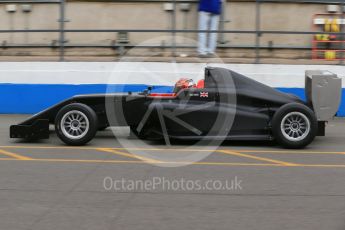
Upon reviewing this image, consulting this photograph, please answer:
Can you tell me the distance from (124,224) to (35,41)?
409 inches

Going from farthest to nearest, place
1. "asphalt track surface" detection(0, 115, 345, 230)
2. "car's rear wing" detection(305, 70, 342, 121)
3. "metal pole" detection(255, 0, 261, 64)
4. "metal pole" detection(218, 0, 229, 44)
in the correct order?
"metal pole" detection(218, 0, 229, 44) → "metal pole" detection(255, 0, 261, 64) → "car's rear wing" detection(305, 70, 342, 121) → "asphalt track surface" detection(0, 115, 345, 230)

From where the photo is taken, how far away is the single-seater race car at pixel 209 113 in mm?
9484

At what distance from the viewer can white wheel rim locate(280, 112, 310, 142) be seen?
30.7 ft

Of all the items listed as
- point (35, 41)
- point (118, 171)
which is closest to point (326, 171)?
point (118, 171)

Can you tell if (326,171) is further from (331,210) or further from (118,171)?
(118,171)

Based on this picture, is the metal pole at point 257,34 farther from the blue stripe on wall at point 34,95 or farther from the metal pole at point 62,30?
the metal pole at point 62,30

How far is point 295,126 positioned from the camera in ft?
31.0

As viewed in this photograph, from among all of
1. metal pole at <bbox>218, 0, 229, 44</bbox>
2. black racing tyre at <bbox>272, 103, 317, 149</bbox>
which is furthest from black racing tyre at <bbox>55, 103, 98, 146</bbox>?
metal pole at <bbox>218, 0, 229, 44</bbox>

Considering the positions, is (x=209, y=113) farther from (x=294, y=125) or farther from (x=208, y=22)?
(x=208, y=22)

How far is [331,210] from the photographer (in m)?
6.38

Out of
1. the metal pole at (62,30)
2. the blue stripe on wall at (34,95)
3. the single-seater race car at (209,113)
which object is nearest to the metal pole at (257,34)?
the blue stripe on wall at (34,95)

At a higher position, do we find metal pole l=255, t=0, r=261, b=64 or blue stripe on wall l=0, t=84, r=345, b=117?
metal pole l=255, t=0, r=261, b=64

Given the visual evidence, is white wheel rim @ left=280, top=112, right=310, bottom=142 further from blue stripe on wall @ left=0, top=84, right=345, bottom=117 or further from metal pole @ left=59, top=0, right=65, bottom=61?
metal pole @ left=59, top=0, right=65, bottom=61

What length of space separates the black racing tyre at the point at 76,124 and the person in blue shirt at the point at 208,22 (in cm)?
511
